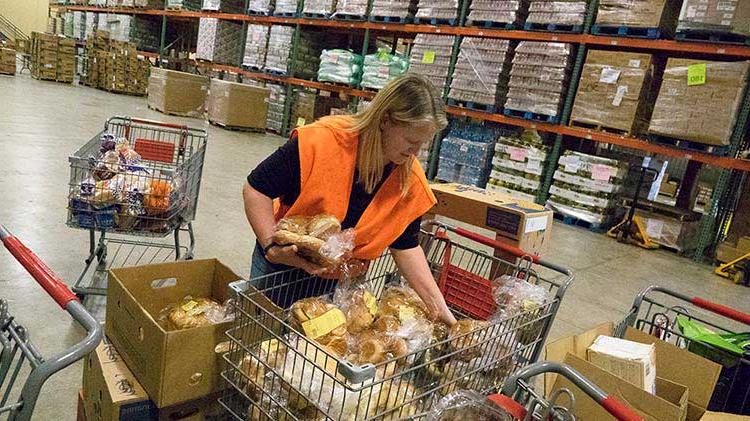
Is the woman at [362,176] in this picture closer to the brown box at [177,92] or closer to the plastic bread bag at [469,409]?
the plastic bread bag at [469,409]

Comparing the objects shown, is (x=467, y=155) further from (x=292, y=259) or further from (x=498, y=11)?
(x=292, y=259)

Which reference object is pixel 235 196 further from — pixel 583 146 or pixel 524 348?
pixel 583 146

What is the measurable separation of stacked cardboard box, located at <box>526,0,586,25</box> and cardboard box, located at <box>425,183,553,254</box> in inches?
184

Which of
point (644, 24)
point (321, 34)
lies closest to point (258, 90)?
point (321, 34)

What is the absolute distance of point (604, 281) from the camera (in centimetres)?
480

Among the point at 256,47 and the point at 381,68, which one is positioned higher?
the point at 256,47

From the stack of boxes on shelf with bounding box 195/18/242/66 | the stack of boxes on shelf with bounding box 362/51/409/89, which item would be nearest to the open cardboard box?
the stack of boxes on shelf with bounding box 362/51/409/89

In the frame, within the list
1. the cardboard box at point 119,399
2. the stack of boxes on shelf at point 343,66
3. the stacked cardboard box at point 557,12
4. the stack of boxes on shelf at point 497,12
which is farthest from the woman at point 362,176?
the stack of boxes on shelf at point 343,66

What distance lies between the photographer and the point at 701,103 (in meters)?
5.95

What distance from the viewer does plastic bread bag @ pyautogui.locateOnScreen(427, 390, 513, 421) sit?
1232mm

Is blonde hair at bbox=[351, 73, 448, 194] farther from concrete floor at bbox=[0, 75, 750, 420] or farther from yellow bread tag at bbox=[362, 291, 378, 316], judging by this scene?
concrete floor at bbox=[0, 75, 750, 420]

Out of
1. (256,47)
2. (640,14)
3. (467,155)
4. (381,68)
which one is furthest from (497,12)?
(256,47)

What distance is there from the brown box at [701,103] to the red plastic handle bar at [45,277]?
6.59 m

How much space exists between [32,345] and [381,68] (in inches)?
335
